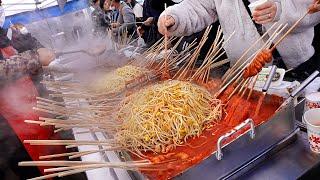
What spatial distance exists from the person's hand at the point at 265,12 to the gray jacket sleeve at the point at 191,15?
1.03 meters

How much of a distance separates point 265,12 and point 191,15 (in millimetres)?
1108

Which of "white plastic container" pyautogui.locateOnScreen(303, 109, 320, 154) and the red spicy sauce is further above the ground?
the red spicy sauce

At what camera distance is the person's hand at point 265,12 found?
1982mm

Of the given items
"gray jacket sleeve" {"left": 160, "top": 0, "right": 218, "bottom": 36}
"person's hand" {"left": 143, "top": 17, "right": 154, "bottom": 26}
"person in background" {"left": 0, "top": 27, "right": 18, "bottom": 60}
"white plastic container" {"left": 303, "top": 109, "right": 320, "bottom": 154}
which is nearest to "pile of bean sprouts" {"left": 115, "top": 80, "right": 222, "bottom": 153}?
"white plastic container" {"left": 303, "top": 109, "right": 320, "bottom": 154}

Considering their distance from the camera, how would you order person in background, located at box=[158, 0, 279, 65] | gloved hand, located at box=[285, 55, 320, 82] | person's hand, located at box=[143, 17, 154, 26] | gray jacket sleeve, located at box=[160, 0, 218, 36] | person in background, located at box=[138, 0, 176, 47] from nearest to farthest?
1. gloved hand, located at box=[285, 55, 320, 82]
2. person in background, located at box=[158, 0, 279, 65]
3. gray jacket sleeve, located at box=[160, 0, 218, 36]
4. person in background, located at box=[138, 0, 176, 47]
5. person's hand, located at box=[143, 17, 154, 26]

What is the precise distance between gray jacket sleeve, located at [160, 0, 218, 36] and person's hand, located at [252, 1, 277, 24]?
1027 mm

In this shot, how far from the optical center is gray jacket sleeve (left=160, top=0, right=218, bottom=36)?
2924mm

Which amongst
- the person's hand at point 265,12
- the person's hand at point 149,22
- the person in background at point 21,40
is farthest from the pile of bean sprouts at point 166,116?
the person's hand at point 149,22

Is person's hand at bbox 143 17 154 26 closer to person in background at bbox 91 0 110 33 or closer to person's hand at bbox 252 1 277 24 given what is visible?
person in background at bbox 91 0 110 33

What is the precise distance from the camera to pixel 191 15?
3006mm

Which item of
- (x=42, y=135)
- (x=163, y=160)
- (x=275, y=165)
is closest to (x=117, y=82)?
(x=42, y=135)

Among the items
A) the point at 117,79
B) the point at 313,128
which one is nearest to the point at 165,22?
the point at 117,79

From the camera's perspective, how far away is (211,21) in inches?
123

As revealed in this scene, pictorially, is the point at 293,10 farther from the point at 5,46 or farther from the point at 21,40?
the point at 21,40
